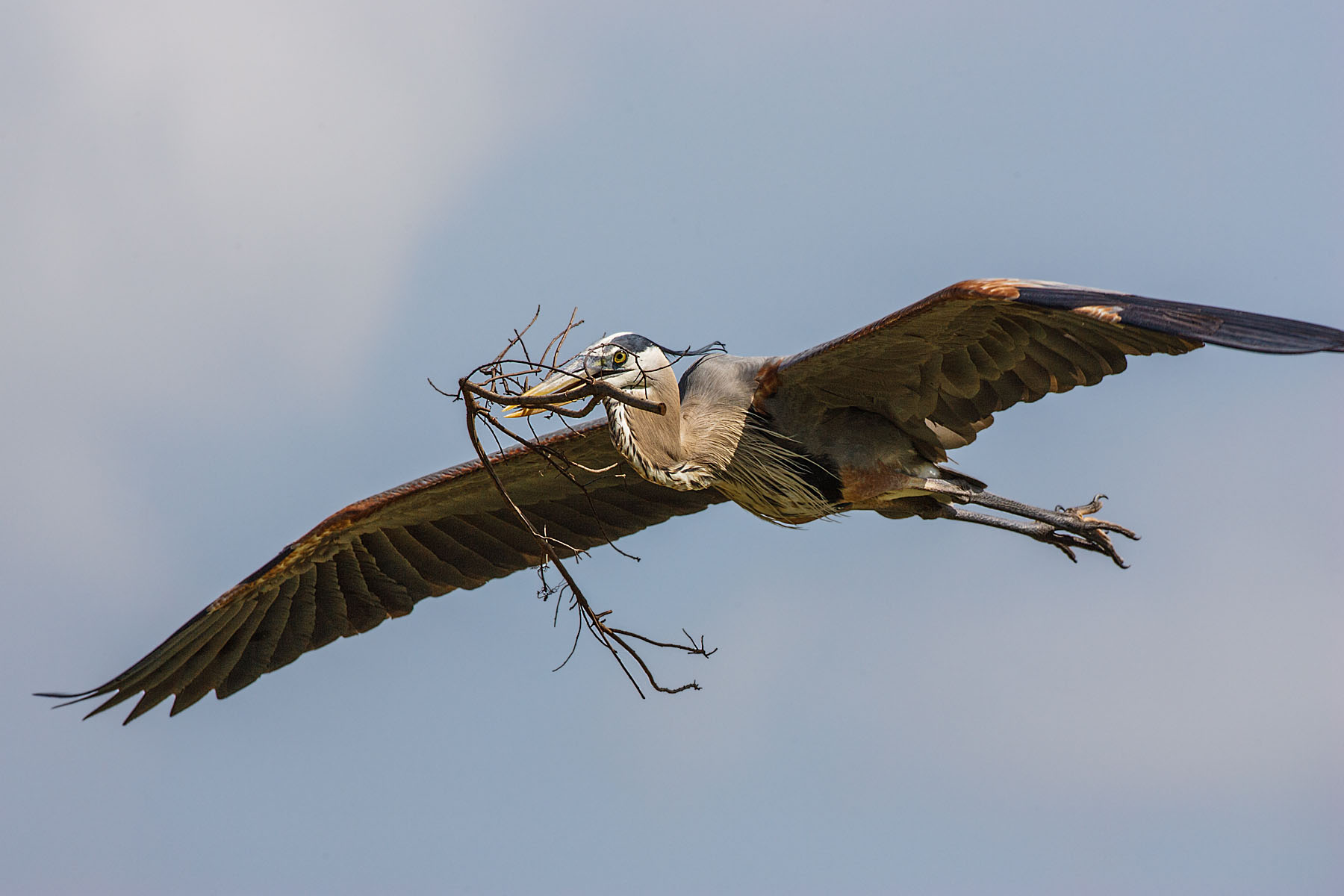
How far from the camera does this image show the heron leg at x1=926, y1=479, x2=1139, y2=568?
8.16 metres

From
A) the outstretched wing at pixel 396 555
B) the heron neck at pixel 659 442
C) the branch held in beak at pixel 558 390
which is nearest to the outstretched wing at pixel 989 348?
the heron neck at pixel 659 442

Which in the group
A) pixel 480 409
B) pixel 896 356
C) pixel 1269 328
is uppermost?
pixel 896 356

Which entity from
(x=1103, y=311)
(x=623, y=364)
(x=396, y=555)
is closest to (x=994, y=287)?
(x=1103, y=311)

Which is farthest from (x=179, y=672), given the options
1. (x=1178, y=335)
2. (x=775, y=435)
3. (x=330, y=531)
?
(x=1178, y=335)

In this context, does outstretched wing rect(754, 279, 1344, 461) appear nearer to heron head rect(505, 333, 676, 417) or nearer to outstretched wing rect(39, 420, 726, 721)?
heron head rect(505, 333, 676, 417)

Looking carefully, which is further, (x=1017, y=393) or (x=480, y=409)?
(x=1017, y=393)

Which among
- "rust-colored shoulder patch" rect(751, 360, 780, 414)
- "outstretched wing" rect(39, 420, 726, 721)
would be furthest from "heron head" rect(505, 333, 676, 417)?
"outstretched wing" rect(39, 420, 726, 721)

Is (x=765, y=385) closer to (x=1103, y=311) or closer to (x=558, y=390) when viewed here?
(x=558, y=390)

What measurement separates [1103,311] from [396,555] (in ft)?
17.0

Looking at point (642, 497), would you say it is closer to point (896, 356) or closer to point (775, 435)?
point (775, 435)

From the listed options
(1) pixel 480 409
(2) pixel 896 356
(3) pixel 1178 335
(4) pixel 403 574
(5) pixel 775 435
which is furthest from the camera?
(4) pixel 403 574

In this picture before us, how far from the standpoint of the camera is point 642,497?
32.0 feet

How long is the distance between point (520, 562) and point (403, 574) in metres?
0.77

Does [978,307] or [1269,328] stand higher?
[978,307]
